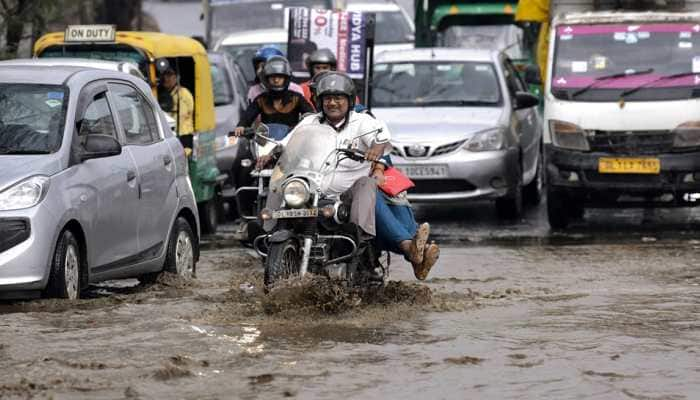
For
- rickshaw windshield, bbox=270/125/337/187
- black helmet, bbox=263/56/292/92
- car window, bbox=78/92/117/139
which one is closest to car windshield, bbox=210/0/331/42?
black helmet, bbox=263/56/292/92

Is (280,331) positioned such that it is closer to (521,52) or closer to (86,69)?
(86,69)

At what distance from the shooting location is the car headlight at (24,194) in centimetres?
964

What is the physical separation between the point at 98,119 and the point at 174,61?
20.9ft

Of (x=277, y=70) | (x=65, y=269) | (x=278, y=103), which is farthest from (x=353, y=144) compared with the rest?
(x=278, y=103)

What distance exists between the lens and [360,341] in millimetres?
8727

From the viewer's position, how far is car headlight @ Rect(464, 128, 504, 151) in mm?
17594

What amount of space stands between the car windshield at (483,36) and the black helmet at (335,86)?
1800cm

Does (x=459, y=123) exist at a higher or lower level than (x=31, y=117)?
lower

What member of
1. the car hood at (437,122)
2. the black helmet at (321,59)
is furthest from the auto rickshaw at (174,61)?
the black helmet at (321,59)

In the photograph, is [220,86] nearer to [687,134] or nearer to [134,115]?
[687,134]

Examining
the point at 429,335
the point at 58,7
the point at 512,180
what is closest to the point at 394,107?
the point at 512,180

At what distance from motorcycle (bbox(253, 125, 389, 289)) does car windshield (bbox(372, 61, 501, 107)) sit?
8.29 metres

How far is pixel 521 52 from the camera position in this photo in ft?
91.2

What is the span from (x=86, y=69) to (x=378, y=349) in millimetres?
3696
